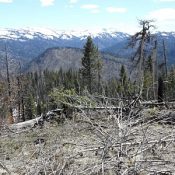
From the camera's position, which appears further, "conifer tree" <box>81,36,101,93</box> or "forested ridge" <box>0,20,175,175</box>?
"conifer tree" <box>81,36,101,93</box>

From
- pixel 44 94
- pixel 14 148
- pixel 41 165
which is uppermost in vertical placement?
pixel 41 165

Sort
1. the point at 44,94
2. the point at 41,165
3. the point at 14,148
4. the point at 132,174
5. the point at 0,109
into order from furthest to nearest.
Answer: the point at 44,94, the point at 0,109, the point at 14,148, the point at 41,165, the point at 132,174

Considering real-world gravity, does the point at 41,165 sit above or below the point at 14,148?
above

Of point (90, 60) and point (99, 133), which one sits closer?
point (99, 133)

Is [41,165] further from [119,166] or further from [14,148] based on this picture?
[14,148]

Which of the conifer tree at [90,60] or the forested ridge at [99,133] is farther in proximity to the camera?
the conifer tree at [90,60]

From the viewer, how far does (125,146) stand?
473 cm

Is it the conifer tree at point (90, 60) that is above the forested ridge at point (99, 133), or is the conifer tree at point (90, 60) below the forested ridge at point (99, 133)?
below

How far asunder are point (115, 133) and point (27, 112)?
61.7 m

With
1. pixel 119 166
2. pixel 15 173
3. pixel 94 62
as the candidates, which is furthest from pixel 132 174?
pixel 94 62

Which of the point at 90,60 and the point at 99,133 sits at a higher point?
the point at 99,133

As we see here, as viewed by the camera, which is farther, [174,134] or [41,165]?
[174,134]

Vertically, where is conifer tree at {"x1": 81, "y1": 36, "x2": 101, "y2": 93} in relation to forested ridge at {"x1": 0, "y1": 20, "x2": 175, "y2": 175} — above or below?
below

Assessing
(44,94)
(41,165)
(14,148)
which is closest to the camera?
(41,165)
